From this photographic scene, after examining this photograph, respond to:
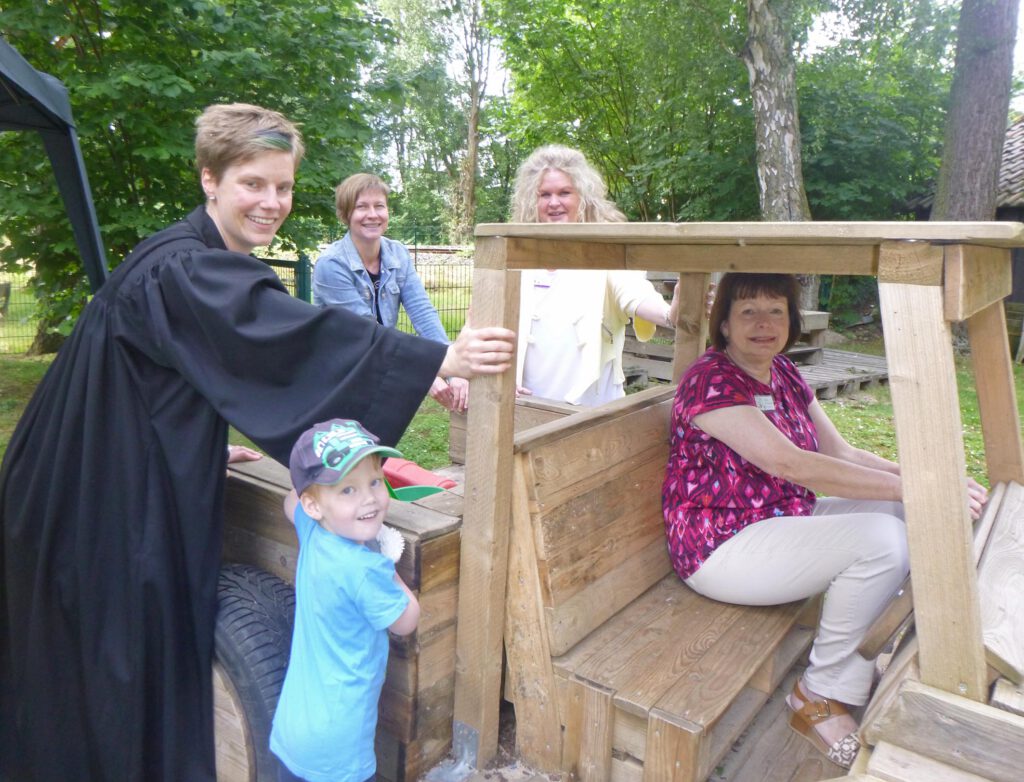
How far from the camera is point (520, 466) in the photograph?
1884mm

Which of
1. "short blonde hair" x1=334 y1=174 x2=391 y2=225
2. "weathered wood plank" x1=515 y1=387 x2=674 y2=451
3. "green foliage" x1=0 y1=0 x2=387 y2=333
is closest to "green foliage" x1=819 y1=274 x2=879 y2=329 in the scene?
"green foliage" x1=0 y1=0 x2=387 y2=333

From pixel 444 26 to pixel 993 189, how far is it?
29026 mm

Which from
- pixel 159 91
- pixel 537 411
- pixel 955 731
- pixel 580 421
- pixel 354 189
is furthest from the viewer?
pixel 159 91

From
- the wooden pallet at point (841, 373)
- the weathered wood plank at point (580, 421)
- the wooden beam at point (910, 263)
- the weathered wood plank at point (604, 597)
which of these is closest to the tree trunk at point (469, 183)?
the wooden pallet at point (841, 373)

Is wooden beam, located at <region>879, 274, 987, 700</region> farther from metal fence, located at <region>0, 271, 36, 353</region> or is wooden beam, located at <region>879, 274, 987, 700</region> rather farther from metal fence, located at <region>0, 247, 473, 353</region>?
metal fence, located at <region>0, 271, 36, 353</region>

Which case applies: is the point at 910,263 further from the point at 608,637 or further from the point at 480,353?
the point at 608,637

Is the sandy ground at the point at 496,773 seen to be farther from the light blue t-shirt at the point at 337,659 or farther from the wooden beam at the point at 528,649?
the light blue t-shirt at the point at 337,659

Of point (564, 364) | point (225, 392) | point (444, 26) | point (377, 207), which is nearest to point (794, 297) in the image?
point (564, 364)

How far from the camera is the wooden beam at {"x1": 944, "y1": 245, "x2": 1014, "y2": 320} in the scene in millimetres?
1314

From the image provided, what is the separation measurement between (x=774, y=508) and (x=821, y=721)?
60 centimetres

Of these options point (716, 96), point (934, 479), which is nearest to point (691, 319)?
point (934, 479)

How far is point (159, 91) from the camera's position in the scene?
209 inches

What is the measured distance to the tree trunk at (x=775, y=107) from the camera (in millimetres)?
11617

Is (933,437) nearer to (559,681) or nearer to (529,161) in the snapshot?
(559,681)
